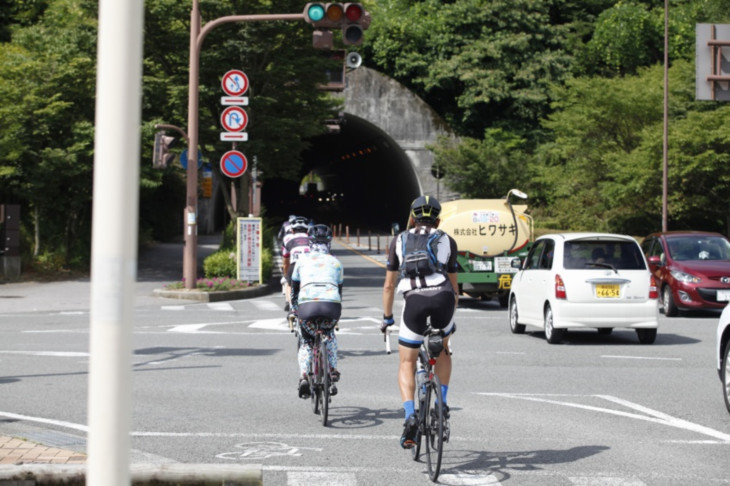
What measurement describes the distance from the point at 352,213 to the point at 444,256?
80.9 meters

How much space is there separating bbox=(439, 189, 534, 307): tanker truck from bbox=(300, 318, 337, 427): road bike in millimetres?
12957

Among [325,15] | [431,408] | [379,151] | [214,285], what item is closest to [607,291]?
[325,15]

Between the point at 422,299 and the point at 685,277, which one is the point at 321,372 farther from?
the point at 685,277

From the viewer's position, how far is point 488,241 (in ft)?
73.6

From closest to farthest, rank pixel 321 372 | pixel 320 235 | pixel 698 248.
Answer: pixel 321 372
pixel 320 235
pixel 698 248

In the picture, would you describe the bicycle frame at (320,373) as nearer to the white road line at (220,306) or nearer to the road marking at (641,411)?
the road marking at (641,411)

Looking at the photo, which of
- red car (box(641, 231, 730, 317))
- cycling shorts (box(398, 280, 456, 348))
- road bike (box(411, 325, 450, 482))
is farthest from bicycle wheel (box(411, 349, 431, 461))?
red car (box(641, 231, 730, 317))

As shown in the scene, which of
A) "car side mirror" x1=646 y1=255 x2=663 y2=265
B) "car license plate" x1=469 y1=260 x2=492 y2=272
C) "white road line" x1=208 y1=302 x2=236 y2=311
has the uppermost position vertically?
"car side mirror" x1=646 y1=255 x2=663 y2=265

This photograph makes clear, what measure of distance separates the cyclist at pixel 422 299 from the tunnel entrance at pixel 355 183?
44.2 m

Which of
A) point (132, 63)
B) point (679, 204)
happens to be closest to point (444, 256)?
point (132, 63)

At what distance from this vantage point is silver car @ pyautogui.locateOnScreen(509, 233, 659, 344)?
15188 millimetres

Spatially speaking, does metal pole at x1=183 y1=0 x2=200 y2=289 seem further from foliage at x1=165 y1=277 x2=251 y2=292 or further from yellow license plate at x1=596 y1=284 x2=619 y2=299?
yellow license plate at x1=596 y1=284 x2=619 y2=299

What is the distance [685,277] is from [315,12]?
8.97 metres

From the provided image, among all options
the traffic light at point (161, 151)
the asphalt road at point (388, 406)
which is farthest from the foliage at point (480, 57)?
the asphalt road at point (388, 406)
